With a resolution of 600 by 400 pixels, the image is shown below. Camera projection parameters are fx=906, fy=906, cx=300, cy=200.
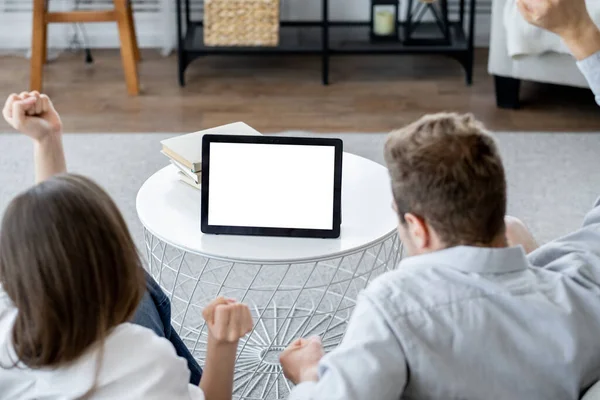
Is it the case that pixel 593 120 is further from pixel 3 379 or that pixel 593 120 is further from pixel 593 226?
pixel 3 379

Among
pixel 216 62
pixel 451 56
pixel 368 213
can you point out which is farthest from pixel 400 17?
pixel 368 213

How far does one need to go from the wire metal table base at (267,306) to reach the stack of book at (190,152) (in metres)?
0.15

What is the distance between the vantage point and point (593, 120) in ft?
10.4

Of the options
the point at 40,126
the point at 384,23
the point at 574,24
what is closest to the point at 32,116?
the point at 40,126

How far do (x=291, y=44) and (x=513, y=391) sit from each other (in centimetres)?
295

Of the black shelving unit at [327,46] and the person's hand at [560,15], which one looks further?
the black shelving unit at [327,46]

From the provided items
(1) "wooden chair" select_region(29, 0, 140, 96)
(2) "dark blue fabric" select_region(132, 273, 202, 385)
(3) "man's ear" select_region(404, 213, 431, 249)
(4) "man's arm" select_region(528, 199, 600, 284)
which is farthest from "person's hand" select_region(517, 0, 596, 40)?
(1) "wooden chair" select_region(29, 0, 140, 96)

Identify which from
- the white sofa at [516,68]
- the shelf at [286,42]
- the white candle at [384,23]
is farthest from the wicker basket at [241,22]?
the white sofa at [516,68]

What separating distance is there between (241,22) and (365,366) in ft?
8.62

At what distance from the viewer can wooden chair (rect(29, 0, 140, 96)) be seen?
3355 millimetres

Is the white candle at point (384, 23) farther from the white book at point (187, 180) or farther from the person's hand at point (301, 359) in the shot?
the person's hand at point (301, 359)

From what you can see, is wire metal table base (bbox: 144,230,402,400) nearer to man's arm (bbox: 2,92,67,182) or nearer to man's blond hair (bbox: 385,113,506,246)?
man's arm (bbox: 2,92,67,182)

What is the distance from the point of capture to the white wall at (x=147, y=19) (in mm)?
3949

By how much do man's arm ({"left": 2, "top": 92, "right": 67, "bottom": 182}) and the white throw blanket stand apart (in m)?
1.94
